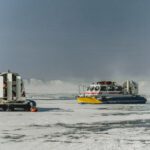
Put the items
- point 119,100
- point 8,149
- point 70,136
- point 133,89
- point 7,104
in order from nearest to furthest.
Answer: point 8,149
point 70,136
point 7,104
point 119,100
point 133,89

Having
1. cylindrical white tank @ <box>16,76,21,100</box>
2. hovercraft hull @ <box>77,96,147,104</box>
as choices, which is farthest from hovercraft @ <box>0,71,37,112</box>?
hovercraft hull @ <box>77,96,147,104</box>

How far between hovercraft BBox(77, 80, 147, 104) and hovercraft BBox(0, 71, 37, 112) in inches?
773

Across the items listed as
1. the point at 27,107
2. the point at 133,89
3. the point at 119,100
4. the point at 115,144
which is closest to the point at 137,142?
the point at 115,144

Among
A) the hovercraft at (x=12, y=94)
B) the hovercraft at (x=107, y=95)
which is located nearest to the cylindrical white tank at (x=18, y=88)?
the hovercraft at (x=12, y=94)

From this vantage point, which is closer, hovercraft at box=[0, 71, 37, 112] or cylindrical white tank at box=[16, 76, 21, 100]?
hovercraft at box=[0, 71, 37, 112]

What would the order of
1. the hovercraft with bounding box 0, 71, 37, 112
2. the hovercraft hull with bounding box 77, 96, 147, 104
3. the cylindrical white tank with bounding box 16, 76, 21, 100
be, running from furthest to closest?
1. the hovercraft hull with bounding box 77, 96, 147, 104
2. the cylindrical white tank with bounding box 16, 76, 21, 100
3. the hovercraft with bounding box 0, 71, 37, 112

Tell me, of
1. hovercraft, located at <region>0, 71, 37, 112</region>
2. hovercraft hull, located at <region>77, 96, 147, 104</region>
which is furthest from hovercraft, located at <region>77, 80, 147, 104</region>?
hovercraft, located at <region>0, 71, 37, 112</region>

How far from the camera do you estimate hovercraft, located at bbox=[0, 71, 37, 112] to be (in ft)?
98.5

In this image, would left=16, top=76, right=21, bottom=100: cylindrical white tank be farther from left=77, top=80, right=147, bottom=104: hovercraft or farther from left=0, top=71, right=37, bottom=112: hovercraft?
left=77, top=80, right=147, bottom=104: hovercraft

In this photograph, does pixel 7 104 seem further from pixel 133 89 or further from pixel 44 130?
pixel 133 89

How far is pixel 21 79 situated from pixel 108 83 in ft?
76.4

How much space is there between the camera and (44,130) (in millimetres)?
16047

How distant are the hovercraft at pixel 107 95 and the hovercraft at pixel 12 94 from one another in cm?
1963

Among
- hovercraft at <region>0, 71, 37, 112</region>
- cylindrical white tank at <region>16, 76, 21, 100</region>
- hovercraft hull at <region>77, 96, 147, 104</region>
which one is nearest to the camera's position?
hovercraft at <region>0, 71, 37, 112</region>
